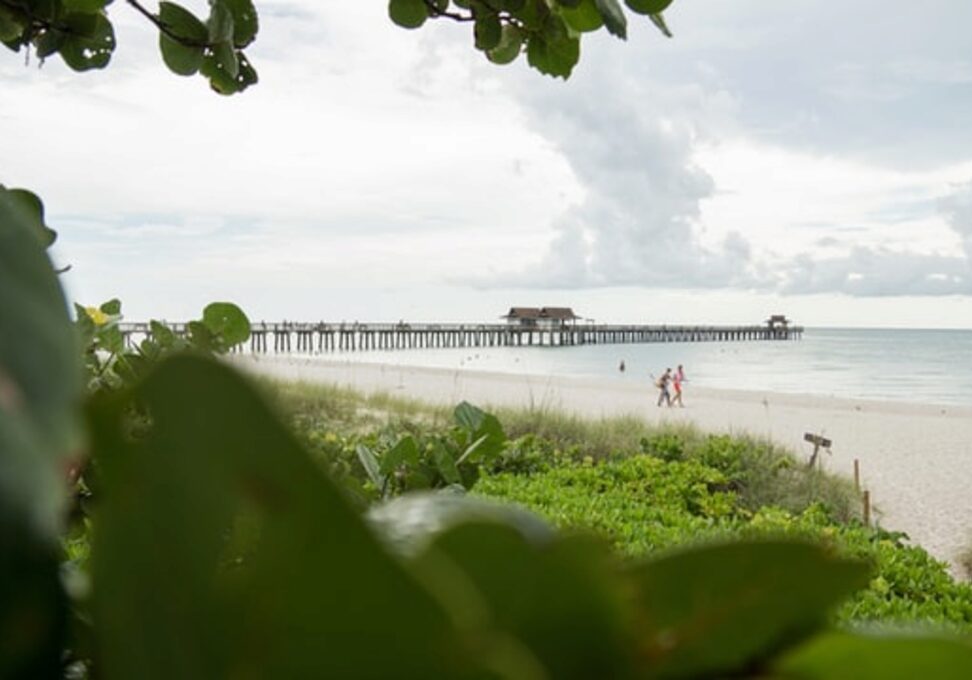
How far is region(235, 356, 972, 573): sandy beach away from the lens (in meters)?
12.5

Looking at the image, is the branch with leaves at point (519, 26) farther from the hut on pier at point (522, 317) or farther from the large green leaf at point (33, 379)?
the hut on pier at point (522, 317)

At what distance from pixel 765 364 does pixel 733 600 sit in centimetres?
5508

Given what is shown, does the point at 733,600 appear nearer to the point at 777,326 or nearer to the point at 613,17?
the point at 613,17

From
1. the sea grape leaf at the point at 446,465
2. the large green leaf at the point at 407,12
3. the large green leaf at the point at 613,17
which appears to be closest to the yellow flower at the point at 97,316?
the sea grape leaf at the point at 446,465

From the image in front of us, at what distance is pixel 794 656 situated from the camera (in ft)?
0.66

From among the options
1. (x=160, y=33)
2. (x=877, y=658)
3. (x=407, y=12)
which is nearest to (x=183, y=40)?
(x=160, y=33)

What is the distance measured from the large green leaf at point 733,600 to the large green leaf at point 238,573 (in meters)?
0.06

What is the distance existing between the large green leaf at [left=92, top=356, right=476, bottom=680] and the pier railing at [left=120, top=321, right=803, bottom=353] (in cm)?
4312

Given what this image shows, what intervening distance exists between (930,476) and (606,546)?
16551 mm

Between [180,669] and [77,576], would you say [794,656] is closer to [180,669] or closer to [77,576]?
[180,669]

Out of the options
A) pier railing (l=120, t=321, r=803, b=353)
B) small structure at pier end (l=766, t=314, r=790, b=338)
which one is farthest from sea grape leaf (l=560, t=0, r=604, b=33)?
small structure at pier end (l=766, t=314, r=790, b=338)

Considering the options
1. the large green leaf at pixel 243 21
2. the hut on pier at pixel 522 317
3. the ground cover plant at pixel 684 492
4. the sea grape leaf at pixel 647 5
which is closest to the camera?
the sea grape leaf at pixel 647 5

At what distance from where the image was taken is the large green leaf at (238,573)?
0.15 meters

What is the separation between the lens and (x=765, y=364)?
53.1 metres
